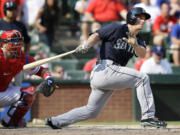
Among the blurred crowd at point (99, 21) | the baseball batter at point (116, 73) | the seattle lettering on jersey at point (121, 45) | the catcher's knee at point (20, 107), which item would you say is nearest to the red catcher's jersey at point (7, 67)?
the catcher's knee at point (20, 107)

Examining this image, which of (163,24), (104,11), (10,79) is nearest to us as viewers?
(10,79)

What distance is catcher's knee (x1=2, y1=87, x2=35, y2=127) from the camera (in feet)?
20.7

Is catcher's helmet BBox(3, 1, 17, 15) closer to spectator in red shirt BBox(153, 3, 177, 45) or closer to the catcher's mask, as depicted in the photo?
the catcher's mask

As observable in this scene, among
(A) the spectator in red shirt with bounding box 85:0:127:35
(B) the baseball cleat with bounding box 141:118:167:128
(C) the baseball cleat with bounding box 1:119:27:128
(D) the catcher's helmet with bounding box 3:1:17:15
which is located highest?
(D) the catcher's helmet with bounding box 3:1:17:15

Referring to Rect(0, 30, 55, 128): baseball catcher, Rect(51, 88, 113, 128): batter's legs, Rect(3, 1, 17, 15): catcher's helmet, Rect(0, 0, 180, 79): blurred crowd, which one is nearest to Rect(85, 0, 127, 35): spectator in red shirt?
Rect(0, 0, 180, 79): blurred crowd

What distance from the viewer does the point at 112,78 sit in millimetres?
5973

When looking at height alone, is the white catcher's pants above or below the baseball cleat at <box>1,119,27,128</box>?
above

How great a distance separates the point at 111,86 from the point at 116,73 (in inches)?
7.1

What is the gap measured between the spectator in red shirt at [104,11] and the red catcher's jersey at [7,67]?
5.02 m

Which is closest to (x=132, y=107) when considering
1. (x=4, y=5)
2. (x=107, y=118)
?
(x=107, y=118)

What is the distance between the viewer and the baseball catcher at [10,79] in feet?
20.0

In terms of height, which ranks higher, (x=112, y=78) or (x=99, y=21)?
(x=99, y=21)

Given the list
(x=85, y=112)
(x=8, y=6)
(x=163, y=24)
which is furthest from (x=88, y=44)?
(x=163, y=24)

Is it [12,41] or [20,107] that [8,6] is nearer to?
[12,41]
